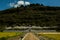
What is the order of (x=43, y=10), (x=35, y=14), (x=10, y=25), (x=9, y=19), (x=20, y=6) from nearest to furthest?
1. (x=10, y=25)
2. (x=9, y=19)
3. (x=35, y=14)
4. (x=43, y=10)
5. (x=20, y=6)

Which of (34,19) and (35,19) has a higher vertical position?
(34,19)

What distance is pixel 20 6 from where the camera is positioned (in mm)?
121188

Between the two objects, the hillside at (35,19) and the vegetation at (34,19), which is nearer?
the vegetation at (34,19)

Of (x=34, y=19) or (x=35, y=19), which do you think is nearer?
(x=34, y=19)

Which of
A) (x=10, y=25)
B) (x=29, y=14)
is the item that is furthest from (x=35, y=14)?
(x=10, y=25)

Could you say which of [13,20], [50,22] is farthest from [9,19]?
[50,22]

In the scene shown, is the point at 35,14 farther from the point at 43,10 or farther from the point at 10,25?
the point at 10,25

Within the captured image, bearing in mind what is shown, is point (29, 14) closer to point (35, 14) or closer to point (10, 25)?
point (35, 14)

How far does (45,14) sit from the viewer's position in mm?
99438

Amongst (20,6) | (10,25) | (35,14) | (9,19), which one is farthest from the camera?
(20,6)

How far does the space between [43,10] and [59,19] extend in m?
18.7

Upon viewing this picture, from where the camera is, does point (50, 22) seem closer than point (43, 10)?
Yes

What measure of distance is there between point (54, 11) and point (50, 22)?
59.1 ft

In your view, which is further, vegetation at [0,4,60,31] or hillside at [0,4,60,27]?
hillside at [0,4,60,27]
